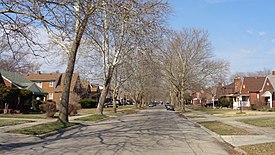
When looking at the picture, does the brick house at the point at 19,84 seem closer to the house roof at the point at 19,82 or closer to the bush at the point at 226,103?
the house roof at the point at 19,82

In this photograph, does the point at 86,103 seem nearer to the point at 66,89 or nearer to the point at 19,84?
the point at 19,84

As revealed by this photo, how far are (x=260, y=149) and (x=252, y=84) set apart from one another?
5675 centimetres

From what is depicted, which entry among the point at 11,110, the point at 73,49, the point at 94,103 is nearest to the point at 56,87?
the point at 94,103

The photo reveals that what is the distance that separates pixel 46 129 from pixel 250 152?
1056cm

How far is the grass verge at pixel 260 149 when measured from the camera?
1208 cm

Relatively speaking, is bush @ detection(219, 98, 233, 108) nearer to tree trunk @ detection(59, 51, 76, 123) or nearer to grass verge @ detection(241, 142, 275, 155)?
tree trunk @ detection(59, 51, 76, 123)

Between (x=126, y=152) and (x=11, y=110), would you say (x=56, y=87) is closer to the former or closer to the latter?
(x=11, y=110)

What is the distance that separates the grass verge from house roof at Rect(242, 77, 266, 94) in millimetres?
53912

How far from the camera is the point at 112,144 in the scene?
1374cm

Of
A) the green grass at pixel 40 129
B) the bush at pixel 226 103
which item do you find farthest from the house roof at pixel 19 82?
the bush at pixel 226 103

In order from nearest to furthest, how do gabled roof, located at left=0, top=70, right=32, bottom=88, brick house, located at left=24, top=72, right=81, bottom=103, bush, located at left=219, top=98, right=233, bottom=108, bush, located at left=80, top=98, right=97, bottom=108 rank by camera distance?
1. gabled roof, located at left=0, top=70, right=32, bottom=88
2. bush, located at left=80, top=98, right=97, bottom=108
3. brick house, located at left=24, top=72, right=81, bottom=103
4. bush, located at left=219, top=98, right=233, bottom=108

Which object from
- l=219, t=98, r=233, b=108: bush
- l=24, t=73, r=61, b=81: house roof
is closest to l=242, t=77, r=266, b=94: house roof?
l=219, t=98, r=233, b=108: bush

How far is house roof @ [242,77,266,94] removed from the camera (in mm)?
65938

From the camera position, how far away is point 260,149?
1277 centimetres
